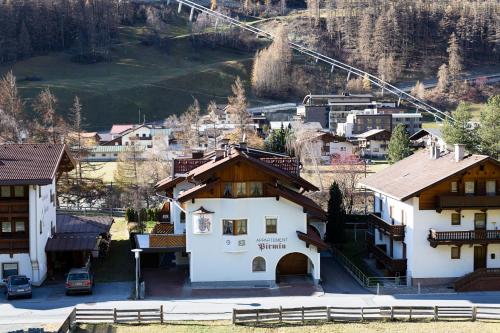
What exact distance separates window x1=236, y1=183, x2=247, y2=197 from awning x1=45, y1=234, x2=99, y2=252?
869 centimetres

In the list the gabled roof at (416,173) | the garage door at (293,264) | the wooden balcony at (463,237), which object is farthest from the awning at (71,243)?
the wooden balcony at (463,237)

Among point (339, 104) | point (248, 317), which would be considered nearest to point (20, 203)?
point (248, 317)

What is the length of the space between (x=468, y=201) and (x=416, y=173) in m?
4.22

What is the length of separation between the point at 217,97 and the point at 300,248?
→ 104 m

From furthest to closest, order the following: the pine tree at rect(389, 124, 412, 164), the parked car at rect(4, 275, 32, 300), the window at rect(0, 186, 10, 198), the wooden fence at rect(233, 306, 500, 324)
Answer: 1. the pine tree at rect(389, 124, 412, 164)
2. the window at rect(0, 186, 10, 198)
3. the parked car at rect(4, 275, 32, 300)
4. the wooden fence at rect(233, 306, 500, 324)

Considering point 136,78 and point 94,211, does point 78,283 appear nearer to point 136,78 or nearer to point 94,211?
point 94,211

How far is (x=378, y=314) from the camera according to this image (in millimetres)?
27766

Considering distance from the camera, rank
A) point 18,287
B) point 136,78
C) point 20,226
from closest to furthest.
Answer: point 18,287 < point 20,226 < point 136,78

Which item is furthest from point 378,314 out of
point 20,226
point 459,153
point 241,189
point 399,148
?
point 399,148

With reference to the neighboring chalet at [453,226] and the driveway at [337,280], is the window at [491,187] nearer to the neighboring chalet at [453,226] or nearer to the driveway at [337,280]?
the neighboring chalet at [453,226]

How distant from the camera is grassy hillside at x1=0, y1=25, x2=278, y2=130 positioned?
122 m

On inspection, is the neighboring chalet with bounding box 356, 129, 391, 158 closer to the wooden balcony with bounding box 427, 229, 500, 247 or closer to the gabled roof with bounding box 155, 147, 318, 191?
the gabled roof with bounding box 155, 147, 318, 191

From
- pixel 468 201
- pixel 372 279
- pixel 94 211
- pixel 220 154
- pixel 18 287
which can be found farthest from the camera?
pixel 94 211

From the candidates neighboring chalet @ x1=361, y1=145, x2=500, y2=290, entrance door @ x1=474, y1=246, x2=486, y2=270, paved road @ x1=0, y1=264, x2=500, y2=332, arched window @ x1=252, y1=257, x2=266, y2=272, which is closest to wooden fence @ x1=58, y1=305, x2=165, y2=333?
paved road @ x1=0, y1=264, x2=500, y2=332
